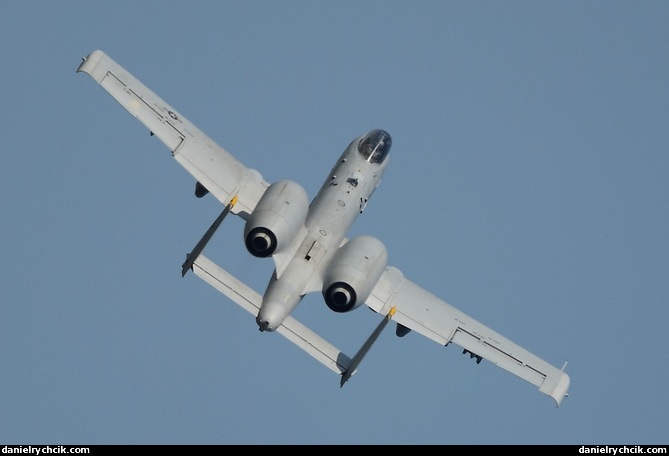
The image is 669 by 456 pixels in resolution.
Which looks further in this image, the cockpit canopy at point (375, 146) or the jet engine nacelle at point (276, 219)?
the cockpit canopy at point (375, 146)

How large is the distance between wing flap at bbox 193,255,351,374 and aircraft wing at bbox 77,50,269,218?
3.32 metres

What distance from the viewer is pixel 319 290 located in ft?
178

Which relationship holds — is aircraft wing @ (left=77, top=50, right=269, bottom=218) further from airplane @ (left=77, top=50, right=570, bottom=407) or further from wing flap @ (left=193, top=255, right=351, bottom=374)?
wing flap @ (left=193, top=255, right=351, bottom=374)

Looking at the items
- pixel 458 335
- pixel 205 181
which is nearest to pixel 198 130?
pixel 205 181

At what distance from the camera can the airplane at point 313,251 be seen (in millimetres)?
53125

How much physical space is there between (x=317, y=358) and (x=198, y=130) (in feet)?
29.6

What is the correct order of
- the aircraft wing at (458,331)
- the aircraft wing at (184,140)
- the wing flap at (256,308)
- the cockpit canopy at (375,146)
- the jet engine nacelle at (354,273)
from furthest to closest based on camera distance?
the cockpit canopy at (375,146) → the aircraft wing at (184,140) → the aircraft wing at (458,331) → the wing flap at (256,308) → the jet engine nacelle at (354,273)

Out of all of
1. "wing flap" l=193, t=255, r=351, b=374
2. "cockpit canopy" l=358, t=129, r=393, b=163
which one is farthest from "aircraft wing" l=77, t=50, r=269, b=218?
"cockpit canopy" l=358, t=129, r=393, b=163

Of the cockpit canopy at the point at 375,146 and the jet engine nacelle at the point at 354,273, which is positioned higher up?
the cockpit canopy at the point at 375,146

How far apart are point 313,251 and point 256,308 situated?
9.48 feet

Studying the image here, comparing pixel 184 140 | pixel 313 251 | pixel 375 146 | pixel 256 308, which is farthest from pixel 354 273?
pixel 375 146

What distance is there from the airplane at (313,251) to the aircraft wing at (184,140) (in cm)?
3

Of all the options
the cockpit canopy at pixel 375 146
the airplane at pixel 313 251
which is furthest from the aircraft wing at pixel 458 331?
the cockpit canopy at pixel 375 146

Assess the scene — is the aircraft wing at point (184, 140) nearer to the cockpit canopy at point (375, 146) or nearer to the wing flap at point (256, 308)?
the wing flap at point (256, 308)
